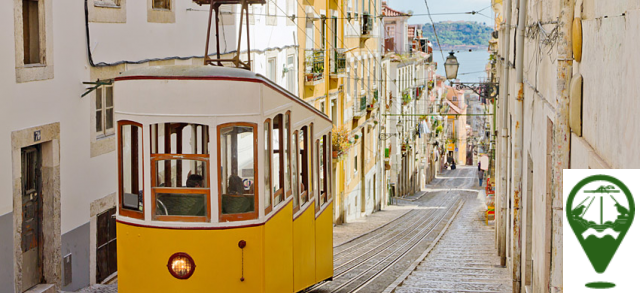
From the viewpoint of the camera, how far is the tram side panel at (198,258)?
7887 mm

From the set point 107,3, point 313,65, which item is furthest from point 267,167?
point 313,65

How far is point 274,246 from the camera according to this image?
27.8 feet

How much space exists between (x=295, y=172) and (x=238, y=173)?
145 cm

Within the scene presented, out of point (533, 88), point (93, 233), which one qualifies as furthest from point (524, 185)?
point (93, 233)

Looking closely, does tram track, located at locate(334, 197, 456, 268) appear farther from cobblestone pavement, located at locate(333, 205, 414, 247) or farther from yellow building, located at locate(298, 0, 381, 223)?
yellow building, located at locate(298, 0, 381, 223)

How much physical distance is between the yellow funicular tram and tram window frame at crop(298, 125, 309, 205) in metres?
1.38

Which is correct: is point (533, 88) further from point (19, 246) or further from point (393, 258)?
point (393, 258)

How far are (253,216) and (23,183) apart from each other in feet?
11.8

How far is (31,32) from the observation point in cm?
1013

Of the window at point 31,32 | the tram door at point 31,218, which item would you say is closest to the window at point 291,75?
the window at point 31,32

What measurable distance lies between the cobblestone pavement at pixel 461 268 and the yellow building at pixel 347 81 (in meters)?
5.52

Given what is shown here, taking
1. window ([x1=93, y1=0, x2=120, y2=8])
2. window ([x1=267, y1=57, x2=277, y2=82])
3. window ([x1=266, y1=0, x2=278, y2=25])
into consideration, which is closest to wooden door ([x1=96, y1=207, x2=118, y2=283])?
window ([x1=93, y1=0, x2=120, y2=8])

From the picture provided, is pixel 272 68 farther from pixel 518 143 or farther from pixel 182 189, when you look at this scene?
pixel 182 189

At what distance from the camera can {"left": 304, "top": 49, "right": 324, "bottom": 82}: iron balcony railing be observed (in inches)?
1008
